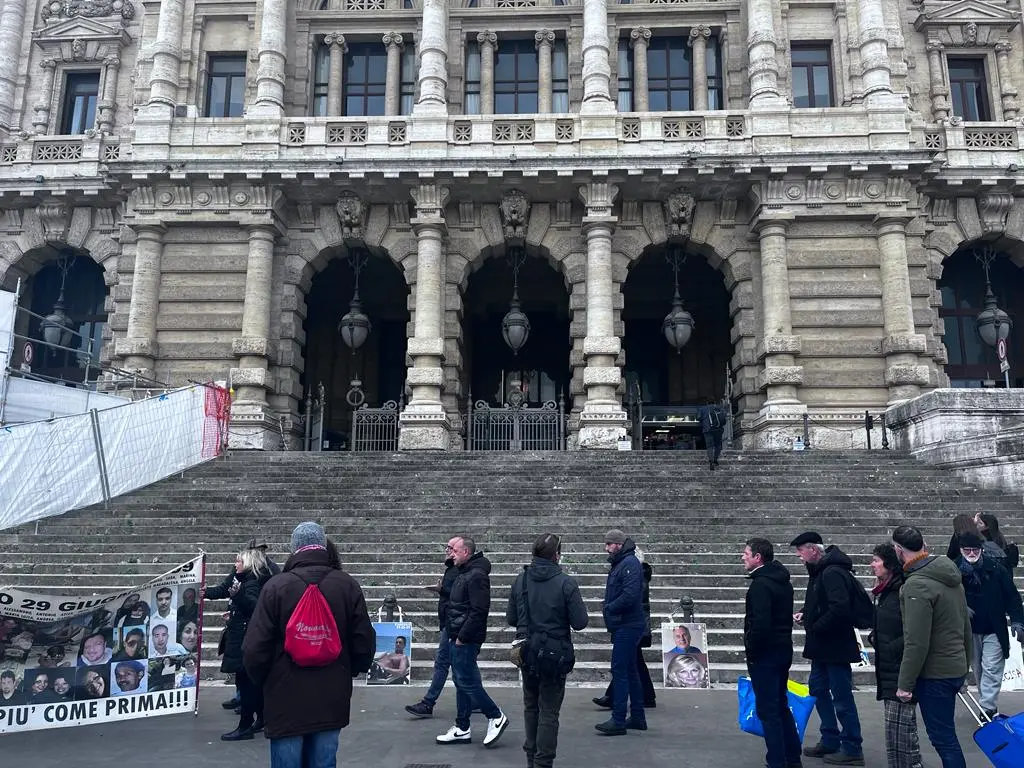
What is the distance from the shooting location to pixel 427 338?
20.3m

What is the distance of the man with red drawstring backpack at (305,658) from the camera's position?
4.36 m

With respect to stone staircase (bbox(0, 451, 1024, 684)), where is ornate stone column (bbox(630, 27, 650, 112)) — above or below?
above

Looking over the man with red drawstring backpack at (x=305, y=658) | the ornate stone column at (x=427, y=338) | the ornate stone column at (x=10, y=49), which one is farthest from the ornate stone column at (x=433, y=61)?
the man with red drawstring backpack at (x=305, y=658)

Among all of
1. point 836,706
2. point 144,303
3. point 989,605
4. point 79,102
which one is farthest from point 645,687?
point 79,102

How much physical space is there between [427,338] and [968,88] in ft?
56.6

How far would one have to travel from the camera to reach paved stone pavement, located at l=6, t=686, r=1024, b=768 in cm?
642

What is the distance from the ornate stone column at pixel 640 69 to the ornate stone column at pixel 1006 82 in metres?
9.88

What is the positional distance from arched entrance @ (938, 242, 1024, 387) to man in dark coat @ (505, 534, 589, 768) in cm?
2014

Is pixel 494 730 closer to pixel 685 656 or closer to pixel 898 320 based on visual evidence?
pixel 685 656

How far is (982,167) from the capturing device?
21.6 m

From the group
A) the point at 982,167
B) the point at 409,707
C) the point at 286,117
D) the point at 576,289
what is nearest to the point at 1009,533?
the point at 409,707

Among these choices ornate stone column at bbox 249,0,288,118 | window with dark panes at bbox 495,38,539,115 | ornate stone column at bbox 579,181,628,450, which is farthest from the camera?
window with dark panes at bbox 495,38,539,115

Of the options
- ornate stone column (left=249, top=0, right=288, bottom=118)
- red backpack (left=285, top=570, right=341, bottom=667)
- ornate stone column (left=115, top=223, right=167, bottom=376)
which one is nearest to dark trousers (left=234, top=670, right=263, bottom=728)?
red backpack (left=285, top=570, right=341, bottom=667)

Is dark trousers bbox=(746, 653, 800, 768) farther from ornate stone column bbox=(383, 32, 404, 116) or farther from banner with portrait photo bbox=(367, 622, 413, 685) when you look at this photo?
ornate stone column bbox=(383, 32, 404, 116)
